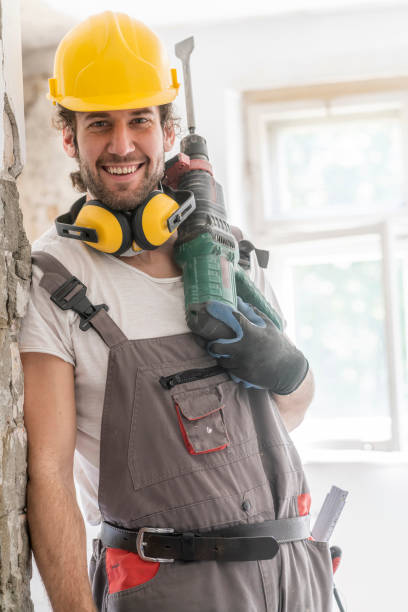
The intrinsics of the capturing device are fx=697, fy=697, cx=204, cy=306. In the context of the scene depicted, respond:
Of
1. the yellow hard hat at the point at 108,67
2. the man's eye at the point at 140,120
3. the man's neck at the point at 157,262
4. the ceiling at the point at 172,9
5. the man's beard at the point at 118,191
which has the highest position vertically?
the ceiling at the point at 172,9

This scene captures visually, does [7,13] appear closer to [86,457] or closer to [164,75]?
[164,75]

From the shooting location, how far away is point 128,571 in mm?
1391

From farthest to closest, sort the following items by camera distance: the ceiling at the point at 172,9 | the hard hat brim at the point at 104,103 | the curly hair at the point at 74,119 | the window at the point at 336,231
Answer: the window at the point at 336,231 → the ceiling at the point at 172,9 → the curly hair at the point at 74,119 → the hard hat brim at the point at 104,103

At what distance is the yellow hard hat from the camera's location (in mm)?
1505

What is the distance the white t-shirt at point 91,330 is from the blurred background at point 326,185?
5.44ft

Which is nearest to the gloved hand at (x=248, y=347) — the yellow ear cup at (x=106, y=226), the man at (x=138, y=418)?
the man at (x=138, y=418)

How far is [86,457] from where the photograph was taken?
1.52m

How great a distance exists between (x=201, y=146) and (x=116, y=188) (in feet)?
0.92

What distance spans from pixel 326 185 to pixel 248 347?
6.70 feet

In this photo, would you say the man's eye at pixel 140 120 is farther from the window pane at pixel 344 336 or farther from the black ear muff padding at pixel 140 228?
the window pane at pixel 344 336

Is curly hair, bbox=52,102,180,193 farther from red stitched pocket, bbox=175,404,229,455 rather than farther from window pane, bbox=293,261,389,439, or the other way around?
window pane, bbox=293,261,389,439

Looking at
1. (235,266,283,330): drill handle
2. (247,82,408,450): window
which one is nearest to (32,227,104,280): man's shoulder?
(235,266,283,330): drill handle

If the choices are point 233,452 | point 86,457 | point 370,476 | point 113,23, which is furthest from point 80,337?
point 370,476

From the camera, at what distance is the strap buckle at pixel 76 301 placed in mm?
1413
